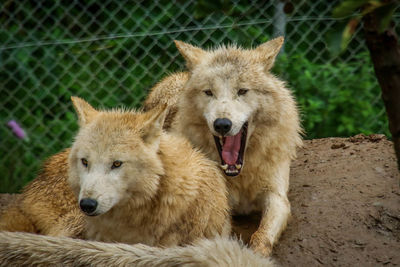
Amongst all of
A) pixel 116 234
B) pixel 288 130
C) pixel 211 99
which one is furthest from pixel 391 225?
pixel 116 234

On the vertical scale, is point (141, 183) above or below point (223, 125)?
below

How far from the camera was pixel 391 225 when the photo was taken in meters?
4.15

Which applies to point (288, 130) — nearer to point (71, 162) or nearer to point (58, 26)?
point (71, 162)

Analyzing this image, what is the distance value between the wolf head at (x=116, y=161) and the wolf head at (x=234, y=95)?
0.53 m

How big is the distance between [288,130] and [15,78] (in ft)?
11.5

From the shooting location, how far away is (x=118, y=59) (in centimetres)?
661

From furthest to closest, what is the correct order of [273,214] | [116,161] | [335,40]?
1. [273,214]
2. [116,161]
3. [335,40]

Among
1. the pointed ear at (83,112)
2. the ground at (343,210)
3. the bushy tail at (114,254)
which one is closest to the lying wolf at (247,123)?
the ground at (343,210)

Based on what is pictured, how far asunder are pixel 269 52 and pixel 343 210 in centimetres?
130

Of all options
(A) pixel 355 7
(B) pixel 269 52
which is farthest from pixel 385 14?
(B) pixel 269 52

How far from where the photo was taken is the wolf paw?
3.81 m

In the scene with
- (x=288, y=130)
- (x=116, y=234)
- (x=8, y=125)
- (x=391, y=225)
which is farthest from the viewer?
(x=8, y=125)

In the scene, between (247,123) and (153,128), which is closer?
(153,128)

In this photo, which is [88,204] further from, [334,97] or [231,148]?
[334,97]
